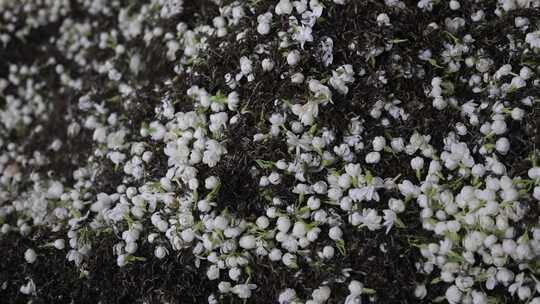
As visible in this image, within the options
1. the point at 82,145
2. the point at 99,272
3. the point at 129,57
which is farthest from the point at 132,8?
the point at 99,272

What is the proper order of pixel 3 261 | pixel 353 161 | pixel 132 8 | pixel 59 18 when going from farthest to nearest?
pixel 59 18
pixel 132 8
pixel 3 261
pixel 353 161

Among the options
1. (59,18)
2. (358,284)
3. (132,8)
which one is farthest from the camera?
(59,18)

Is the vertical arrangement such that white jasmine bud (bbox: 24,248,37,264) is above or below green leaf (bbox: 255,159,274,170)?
below

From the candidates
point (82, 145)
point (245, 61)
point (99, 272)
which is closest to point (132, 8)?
point (82, 145)

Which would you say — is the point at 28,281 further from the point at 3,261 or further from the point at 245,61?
the point at 245,61

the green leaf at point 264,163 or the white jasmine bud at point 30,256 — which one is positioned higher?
the green leaf at point 264,163

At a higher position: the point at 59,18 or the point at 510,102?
the point at 510,102

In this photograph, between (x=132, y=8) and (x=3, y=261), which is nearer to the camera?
(x=3, y=261)

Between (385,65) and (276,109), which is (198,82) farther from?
(385,65)

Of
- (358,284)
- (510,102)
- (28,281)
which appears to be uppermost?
(510,102)

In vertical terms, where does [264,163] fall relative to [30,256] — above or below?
above
